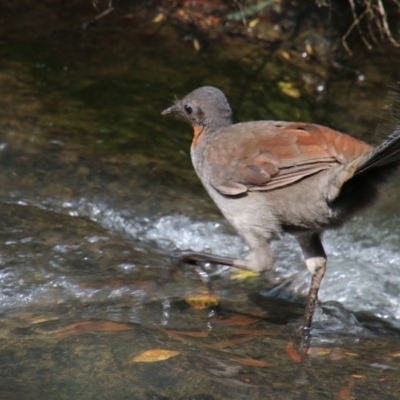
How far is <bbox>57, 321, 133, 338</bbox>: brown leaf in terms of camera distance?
4.38 m

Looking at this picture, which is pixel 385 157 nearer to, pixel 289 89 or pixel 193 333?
pixel 193 333

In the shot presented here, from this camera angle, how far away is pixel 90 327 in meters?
4.48

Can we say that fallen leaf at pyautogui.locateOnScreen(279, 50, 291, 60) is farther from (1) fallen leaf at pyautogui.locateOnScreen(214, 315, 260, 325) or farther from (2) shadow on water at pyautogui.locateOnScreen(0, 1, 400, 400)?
(1) fallen leaf at pyautogui.locateOnScreen(214, 315, 260, 325)

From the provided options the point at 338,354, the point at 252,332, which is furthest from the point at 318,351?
the point at 252,332

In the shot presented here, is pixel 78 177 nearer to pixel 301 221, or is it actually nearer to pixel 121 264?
pixel 121 264

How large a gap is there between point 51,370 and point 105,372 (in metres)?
0.23

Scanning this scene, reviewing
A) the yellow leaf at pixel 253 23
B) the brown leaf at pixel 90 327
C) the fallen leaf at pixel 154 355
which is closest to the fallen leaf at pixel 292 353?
the fallen leaf at pixel 154 355

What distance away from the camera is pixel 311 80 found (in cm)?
869

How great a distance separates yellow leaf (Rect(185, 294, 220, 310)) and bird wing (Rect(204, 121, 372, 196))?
Answer: 24.9 inches

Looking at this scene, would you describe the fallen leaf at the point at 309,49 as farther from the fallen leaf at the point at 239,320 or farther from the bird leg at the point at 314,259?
the fallen leaf at the point at 239,320

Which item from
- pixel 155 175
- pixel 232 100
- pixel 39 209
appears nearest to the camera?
pixel 39 209

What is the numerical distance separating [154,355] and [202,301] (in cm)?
121

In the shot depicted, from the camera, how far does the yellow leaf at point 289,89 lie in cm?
842

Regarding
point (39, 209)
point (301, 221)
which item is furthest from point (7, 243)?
point (301, 221)
